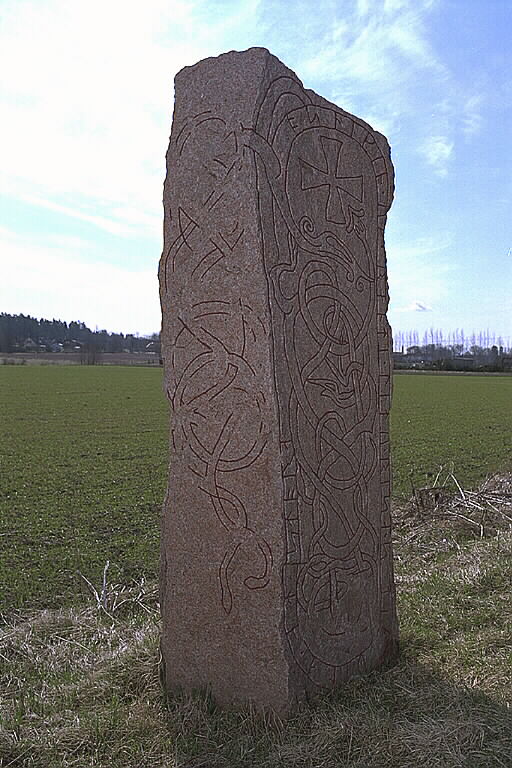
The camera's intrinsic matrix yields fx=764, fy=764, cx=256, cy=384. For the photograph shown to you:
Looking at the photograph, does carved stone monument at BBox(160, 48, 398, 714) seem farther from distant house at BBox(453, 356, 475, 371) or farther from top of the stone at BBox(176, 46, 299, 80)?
distant house at BBox(453, 356, 475, 371)

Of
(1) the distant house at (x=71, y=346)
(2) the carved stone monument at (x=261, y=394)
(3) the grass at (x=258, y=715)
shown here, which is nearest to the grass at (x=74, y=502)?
(3) the grass at (x=258, y=715)

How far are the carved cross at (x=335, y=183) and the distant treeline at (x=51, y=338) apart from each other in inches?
3031

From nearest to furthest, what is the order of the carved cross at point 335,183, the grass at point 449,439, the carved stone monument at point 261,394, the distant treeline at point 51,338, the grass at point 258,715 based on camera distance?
the grass at point 258,715 < the carved stone monument at point 261,394 < the carved cross at point 335,183 < the grass at point 449,439 < the distant treeline at point 51,338

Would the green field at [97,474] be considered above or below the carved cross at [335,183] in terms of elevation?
below

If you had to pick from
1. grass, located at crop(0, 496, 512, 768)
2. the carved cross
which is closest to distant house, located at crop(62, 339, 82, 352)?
grass, located at crop(0, 496, 512, 768)

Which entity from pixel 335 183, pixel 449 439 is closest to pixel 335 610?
pixel 335 183

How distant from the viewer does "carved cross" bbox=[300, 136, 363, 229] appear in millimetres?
3865

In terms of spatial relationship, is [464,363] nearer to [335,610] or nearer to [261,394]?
[335,610]

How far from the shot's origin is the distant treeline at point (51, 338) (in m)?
85.1

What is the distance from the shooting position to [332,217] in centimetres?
395

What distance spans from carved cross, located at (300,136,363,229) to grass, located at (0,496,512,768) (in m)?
2.42

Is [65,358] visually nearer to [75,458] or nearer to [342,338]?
[75,458]

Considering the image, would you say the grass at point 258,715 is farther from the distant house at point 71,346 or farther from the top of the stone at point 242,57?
the distant house at point 71,346

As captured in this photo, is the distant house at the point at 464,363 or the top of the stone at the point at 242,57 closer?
the top of the stone at the point at 242,57
